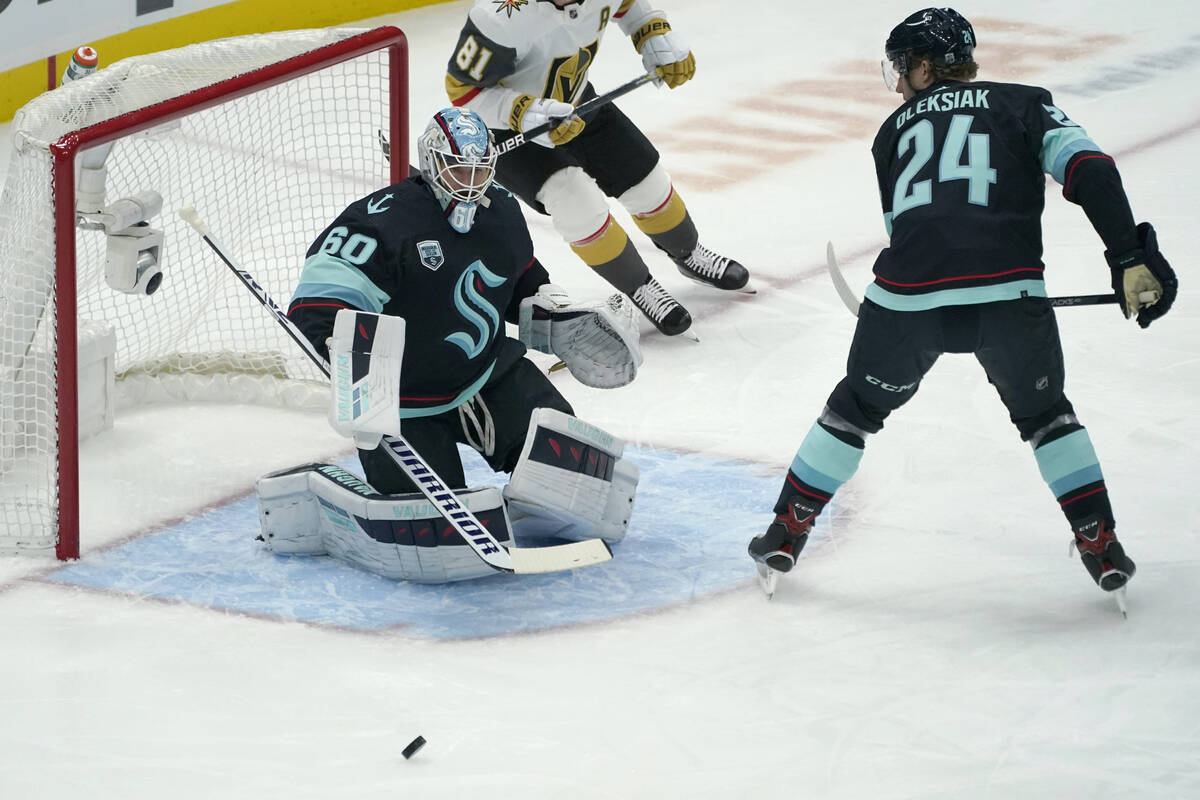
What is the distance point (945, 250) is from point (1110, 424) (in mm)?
1275

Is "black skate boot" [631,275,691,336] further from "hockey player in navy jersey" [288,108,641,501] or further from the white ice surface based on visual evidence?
"hockey player in navy jersey" [288,108,641,501]

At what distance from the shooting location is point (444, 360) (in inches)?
128

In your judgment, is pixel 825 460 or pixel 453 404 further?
pixel 453 404

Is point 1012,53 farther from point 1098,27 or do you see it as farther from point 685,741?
point 685,741

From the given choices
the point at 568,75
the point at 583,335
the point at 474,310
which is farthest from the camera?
the point at 568,75

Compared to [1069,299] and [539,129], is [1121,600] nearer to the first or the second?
[1069,299]

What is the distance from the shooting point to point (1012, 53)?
7.01 m

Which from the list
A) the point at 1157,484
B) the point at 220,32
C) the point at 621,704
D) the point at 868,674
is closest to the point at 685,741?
the point at 621,704

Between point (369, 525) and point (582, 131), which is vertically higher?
point (582, 131)

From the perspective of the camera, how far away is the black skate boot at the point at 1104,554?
3.00 meters

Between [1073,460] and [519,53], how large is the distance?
1.87 metres

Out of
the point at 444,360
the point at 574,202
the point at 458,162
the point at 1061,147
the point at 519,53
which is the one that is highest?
the point at 519,53

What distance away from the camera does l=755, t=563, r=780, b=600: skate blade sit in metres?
3.20

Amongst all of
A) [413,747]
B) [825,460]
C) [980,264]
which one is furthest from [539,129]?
[413,747]
